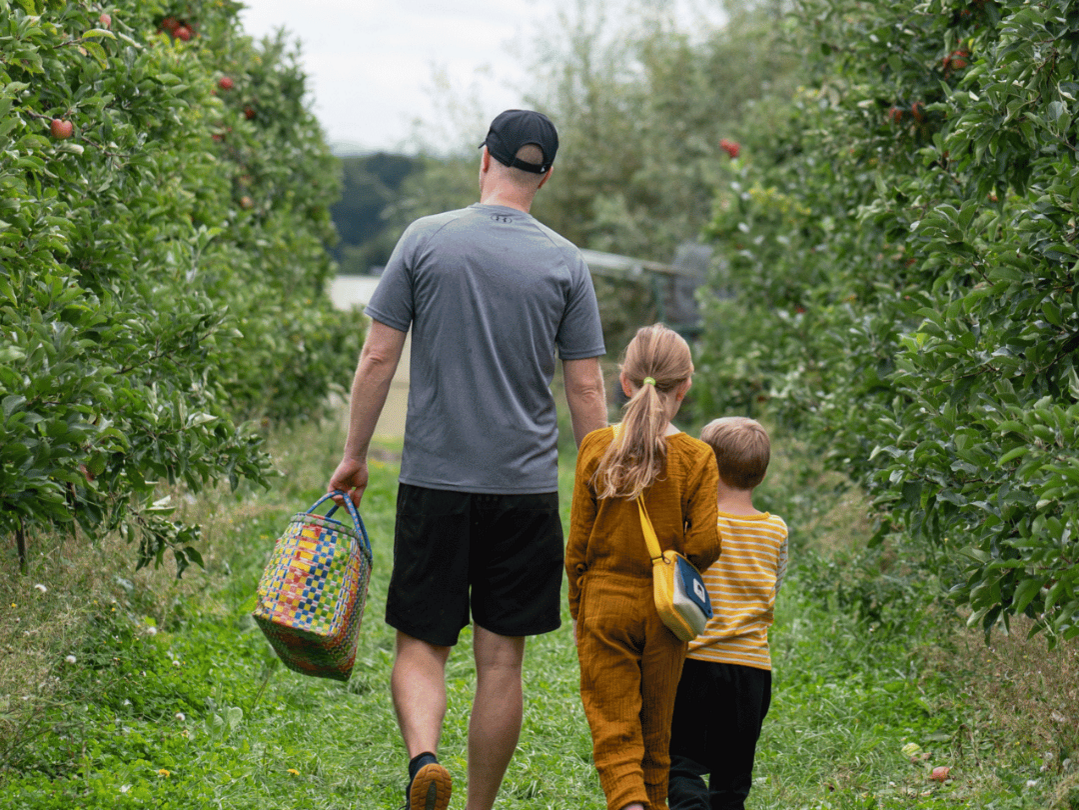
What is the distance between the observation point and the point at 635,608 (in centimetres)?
296

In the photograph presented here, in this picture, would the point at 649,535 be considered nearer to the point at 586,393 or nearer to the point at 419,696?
the point at 586,393

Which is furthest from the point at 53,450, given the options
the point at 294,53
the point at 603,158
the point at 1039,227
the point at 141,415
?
the point at 603,158

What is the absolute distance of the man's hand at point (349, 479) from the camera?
3.12m

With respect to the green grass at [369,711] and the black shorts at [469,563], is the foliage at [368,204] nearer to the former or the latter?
the green grass at [369,711]

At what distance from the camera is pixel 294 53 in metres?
8.41

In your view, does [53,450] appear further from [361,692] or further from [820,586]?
[820,586]

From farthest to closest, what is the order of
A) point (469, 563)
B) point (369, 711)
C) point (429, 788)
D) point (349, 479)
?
point (369, 711), point (349, 479), point (469, 563), point (429, 788)

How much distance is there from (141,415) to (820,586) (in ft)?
11.6

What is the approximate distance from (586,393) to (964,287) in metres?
1.75

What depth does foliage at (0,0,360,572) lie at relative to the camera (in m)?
3.03

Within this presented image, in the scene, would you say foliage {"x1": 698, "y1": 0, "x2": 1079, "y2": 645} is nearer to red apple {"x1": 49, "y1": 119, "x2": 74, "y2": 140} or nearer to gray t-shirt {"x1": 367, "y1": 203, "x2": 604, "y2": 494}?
gray t-shirt {"x1": 367, "y1": 203, "x2": 604, "y2": 494}

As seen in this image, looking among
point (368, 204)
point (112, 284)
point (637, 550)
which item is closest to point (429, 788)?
point (637, 550)

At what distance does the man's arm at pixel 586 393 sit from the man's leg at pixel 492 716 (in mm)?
658

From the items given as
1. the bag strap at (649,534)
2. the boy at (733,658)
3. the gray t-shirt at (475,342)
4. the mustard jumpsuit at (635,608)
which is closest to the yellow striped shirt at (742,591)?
the boy at (733,658)
